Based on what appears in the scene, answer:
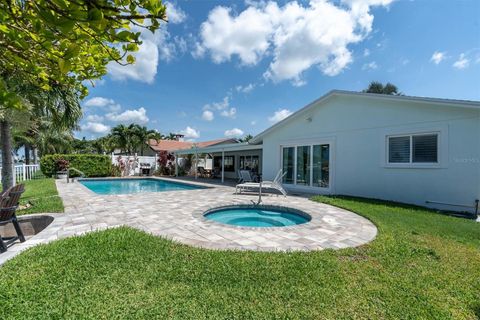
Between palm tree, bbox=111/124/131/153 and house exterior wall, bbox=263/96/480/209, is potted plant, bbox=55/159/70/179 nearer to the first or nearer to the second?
palm tree, bbox=111/124/131/153

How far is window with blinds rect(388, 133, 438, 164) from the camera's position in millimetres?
9719

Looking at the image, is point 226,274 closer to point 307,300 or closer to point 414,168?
point 307,300

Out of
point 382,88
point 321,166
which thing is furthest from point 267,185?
point 382,88

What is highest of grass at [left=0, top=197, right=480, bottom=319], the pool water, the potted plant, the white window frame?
the white window frame

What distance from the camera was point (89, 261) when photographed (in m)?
3.99

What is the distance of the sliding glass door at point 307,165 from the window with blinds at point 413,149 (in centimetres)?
318

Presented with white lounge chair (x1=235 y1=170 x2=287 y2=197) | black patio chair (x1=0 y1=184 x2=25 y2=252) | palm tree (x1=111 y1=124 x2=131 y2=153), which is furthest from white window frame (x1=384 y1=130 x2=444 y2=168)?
palm tree (x1=111 y1=124 x2=131 y2=153)

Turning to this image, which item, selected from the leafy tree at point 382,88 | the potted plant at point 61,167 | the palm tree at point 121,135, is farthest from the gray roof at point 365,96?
the palm tree at point 121,135

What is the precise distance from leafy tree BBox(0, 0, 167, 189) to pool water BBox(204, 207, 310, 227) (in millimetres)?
6814

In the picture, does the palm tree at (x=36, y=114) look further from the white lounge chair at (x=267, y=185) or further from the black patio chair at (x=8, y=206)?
the white lounge chair at (x=267, y=185)

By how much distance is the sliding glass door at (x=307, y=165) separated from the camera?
531 inches

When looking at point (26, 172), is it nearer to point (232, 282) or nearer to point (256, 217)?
point (256, 217)

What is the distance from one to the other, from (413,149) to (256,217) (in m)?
7.23

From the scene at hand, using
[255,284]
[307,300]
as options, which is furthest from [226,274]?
[307,300]
